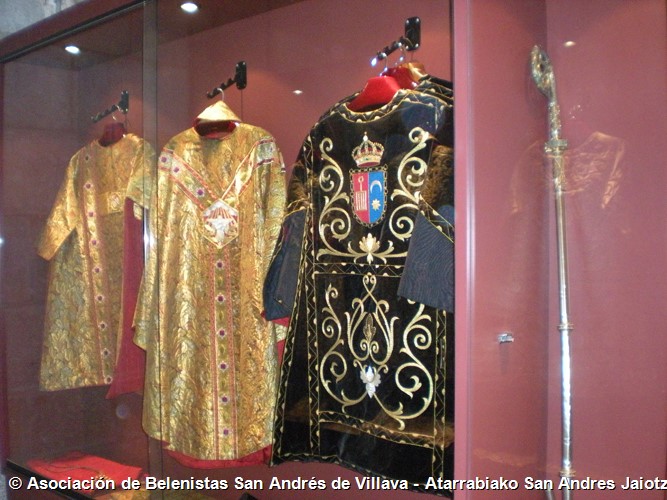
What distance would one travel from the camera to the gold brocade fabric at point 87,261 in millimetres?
2484

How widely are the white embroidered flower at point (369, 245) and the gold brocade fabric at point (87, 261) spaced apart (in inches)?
36.7

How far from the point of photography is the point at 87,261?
2.63 meters

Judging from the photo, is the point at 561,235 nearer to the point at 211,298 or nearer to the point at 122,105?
the point at 211,298

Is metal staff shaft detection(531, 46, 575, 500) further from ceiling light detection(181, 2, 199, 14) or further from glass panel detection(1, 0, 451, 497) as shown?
ceiling light detection(181, 2, 199, 14)

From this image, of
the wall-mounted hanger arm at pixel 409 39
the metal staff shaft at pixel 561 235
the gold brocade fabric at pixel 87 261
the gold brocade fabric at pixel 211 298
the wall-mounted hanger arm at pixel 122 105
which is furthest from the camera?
the gold brocade fabric at pixel 87 261

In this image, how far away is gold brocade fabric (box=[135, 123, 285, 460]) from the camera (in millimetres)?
2168

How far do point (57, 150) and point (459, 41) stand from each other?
1.88 meters

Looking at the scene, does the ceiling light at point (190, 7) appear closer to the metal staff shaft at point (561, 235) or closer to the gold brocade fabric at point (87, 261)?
the gold brocade fabric at point (87, 261)

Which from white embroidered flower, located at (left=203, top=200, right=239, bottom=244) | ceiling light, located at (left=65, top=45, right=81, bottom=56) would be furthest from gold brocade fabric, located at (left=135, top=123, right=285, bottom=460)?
ceiling light, located at (left=65, top=45, right=81, bottom=56)

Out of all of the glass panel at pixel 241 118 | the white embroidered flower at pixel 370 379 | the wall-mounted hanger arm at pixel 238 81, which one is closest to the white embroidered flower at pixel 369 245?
the white embroidered flower at pixel 370 379

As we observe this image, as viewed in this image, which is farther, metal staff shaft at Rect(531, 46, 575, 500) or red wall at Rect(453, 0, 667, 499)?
metal staff shaft at Rect(531, 46, 575, 500)

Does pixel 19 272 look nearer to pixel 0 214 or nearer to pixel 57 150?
pixel 0 214

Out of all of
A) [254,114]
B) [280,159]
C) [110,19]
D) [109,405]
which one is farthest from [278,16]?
[109,405]

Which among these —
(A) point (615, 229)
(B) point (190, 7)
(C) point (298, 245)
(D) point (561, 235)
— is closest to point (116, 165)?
(B) point (190, 7)
